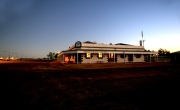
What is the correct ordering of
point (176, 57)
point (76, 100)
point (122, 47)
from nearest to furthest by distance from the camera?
1. point (76, 100)
2. point (122, 47)
3. point (176, 57)

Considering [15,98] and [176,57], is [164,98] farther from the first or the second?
[176,57]

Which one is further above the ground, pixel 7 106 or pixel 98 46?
pixel 98 46

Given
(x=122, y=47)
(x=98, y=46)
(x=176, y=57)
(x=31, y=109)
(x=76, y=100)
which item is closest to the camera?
(x=31, y=109)

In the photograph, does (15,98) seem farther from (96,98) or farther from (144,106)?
(144,106)

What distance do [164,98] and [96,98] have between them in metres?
2.90

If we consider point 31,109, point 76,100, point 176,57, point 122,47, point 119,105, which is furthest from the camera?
point 176,57

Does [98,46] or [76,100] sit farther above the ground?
[98,46]

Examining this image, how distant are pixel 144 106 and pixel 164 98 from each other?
1.41 meters

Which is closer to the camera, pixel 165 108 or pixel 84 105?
pixel 165 108

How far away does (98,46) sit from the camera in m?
32.5

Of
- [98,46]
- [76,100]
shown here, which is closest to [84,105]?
[76,100]

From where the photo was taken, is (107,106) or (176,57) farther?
(176,57)

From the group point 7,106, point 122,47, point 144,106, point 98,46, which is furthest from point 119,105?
point 122,47

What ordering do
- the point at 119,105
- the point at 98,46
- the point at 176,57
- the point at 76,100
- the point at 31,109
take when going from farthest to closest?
the point at 176,57, the point at 98,46, the point at 76,100, the point at 119,105, the point at 31,109
